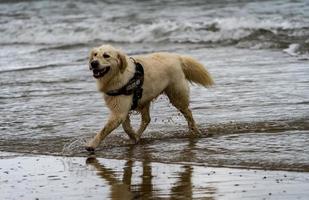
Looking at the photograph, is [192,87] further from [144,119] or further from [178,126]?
[144,119]

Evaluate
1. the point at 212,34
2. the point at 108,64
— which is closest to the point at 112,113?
the point at 108,64

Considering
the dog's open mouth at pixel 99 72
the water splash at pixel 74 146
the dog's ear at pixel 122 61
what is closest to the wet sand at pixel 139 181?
the water splash at pixel 74 146

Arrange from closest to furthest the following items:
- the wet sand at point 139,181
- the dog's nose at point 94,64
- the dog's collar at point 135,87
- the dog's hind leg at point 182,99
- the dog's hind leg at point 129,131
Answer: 1. the wet sand at point 139,181
2. the dog's nose at point 94,64
3. the dog's collar at point 135,87
4. the dog's hind leg at point 129,131
5. the dog's hind leg at point 182,99

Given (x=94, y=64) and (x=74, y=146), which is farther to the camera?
(x=74, y=146)

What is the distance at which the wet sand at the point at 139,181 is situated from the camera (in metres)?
6.05

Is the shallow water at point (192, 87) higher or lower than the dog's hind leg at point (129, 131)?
lower

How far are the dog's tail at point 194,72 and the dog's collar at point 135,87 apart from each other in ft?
2.59

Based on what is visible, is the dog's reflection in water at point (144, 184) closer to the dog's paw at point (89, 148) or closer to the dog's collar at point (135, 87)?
the dog's paw at point (89, 148)

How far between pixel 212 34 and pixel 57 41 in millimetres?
4648

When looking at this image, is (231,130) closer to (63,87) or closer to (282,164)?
(282,164)

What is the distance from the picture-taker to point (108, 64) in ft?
26.1

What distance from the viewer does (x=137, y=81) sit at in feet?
27.1

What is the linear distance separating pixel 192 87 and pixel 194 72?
97.1 inches

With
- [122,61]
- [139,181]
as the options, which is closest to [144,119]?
[122,61]
